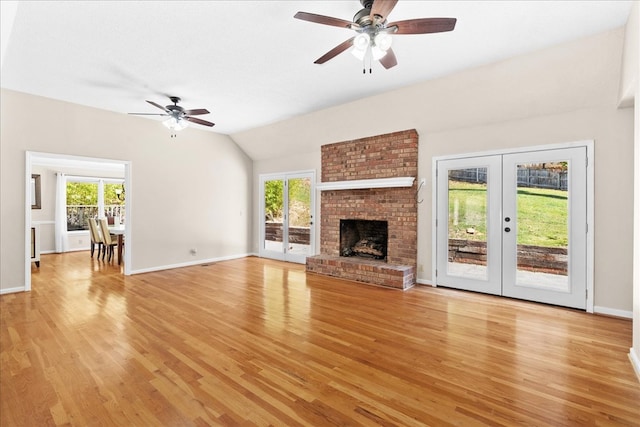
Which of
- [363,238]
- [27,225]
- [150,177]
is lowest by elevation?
[363,238]

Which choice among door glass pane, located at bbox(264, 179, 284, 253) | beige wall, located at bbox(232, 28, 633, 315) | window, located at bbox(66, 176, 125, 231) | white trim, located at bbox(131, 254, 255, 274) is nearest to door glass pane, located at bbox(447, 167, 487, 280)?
beige wall, located at bbox(232, 28, 633, 315)

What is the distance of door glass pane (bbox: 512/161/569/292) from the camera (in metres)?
3.80

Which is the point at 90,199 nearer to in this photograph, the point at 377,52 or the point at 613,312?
the point at 377,52

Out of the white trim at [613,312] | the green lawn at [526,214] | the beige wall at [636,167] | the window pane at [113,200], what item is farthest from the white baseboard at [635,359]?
the window pane at [113,200]

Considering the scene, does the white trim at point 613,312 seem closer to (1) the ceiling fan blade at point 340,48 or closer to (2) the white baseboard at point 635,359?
(2) the white baseboard at point 635,359

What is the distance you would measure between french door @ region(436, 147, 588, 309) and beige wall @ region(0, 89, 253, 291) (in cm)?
478

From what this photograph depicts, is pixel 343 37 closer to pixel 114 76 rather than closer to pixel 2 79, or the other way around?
pixel 114 76

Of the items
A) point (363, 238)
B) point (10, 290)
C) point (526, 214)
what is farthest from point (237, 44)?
point (10, 290)

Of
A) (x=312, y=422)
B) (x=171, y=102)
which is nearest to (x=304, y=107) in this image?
(x=171, y=102)

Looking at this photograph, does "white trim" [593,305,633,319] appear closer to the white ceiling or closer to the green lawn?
the green lawn

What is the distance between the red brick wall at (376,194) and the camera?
5.00m

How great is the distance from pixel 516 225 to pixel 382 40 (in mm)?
3203

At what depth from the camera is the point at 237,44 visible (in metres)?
3.11

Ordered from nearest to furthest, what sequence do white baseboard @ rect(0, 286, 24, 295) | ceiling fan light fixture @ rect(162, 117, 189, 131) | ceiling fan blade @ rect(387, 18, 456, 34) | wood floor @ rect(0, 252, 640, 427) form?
wood floor @ rect(0, 252, 640, 427) → ceiling fan blade @ rect(387, 18, 456, 34) → white baseboard @ rect(0, 286, 24, 295) → ceiling fan light fixture @ rect(162, 117, 189, 131)
